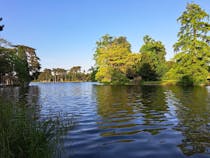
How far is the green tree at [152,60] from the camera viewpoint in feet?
188

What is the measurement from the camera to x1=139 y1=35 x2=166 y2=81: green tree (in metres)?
57.4

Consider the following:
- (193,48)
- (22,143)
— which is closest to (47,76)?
(193,48)

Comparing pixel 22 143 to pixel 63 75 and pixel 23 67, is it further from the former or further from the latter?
pixel 63 75

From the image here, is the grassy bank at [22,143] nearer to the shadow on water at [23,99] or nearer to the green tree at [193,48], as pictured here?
the shadow on water at [23,99]

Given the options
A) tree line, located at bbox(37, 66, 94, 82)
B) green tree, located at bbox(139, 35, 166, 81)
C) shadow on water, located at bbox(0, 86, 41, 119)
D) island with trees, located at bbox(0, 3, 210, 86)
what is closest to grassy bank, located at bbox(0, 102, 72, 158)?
shadow on water, located at bbox(0, 86, 41, 119)

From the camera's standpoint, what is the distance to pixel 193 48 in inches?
1586

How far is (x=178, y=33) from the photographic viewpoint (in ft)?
139

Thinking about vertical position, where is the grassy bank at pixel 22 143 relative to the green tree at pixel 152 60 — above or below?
below

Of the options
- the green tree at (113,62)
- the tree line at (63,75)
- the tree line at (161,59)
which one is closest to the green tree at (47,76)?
the tree line at (63,75)

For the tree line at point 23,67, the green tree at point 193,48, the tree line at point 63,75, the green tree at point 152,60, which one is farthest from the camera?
the tree line at point 63,75

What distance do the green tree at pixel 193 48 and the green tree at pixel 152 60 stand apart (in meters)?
15.2

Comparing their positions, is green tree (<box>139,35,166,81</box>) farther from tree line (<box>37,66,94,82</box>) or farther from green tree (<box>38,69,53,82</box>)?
green tree (<box>38,69,53,82</box>)

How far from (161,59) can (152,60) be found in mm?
4940

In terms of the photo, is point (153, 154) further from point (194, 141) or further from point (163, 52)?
point (163, 52)
